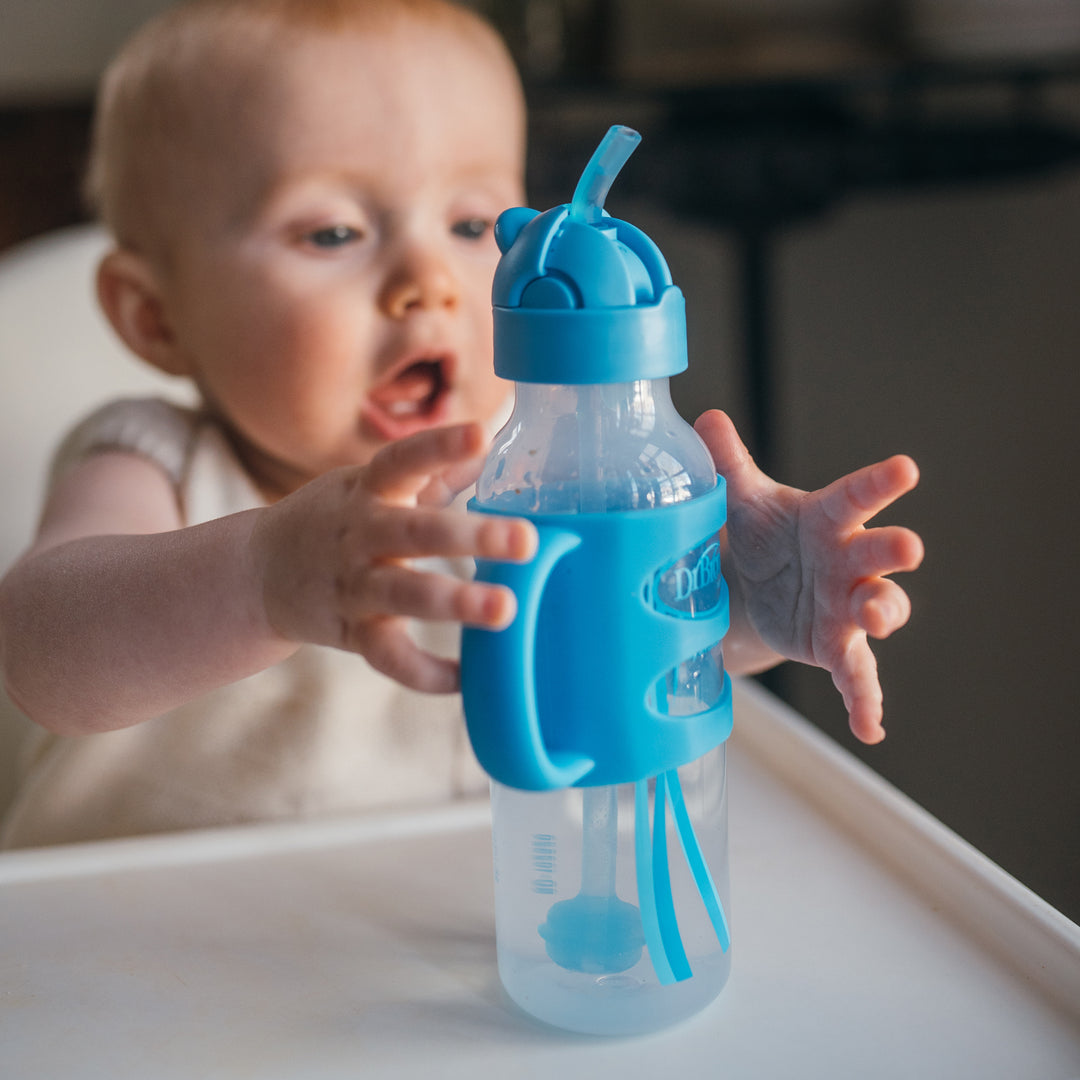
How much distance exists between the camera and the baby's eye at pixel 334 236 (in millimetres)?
592

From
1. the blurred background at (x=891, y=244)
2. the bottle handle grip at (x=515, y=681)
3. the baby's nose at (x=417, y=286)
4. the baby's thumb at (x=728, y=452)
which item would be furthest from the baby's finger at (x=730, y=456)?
the blurred background at (x=891, y=244)

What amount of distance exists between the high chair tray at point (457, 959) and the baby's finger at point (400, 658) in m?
0.13

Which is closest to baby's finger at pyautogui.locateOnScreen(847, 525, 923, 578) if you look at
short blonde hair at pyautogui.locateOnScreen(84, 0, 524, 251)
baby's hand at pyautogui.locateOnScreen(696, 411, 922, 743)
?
baby's hand at pyautogui.locateOnScreen(696, 411, 922, 743)

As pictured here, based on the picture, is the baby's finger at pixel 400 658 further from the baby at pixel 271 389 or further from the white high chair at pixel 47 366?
the white high chair at pixel 47 366

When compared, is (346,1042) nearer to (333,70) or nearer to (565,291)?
(565,291)

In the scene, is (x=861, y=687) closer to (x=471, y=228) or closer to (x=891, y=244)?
(x=471, y=228)

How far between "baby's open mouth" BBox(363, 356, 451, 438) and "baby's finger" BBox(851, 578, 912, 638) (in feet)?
0.95

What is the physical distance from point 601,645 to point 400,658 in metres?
0.06

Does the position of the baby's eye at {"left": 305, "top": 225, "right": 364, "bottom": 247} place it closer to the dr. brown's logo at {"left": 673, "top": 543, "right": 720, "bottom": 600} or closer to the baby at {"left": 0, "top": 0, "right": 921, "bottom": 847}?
the baby at {"left": 0, "top": 0, "right": 921, "bottom": 847}

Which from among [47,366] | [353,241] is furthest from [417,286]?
[47,366]

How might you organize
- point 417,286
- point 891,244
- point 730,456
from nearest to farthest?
point 730,456
point 417,286
point 891,244

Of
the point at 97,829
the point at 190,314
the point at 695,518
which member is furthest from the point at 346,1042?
the point at 190,314

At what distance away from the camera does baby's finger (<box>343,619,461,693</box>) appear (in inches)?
12.9

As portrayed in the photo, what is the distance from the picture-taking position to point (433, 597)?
31 cm
